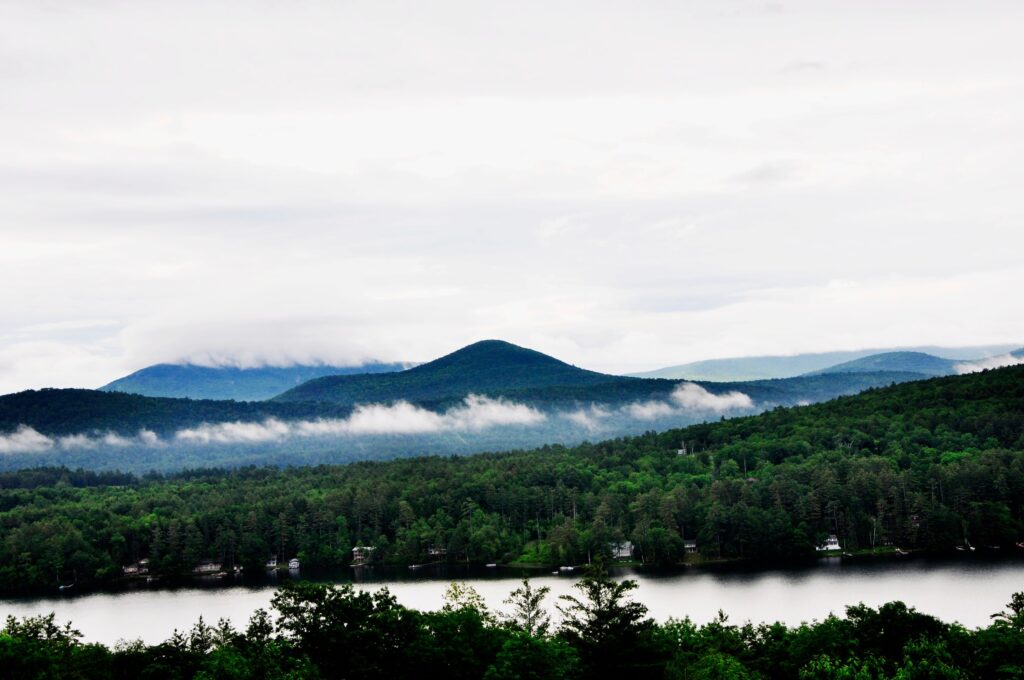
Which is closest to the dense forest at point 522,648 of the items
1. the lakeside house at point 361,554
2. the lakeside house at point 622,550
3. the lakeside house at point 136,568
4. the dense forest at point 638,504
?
the dense forest at point 638,504

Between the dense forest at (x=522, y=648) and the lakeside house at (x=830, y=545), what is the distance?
137ft

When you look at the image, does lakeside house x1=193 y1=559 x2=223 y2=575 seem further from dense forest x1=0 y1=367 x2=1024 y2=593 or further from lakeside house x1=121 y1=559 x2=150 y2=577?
lakeside house x1=121 y1=559 x2=150 y2=577

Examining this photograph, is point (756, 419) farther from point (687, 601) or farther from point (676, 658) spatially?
point (676, 658)

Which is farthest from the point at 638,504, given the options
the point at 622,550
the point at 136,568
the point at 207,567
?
the point at 136,568

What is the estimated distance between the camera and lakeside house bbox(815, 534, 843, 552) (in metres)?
76.1

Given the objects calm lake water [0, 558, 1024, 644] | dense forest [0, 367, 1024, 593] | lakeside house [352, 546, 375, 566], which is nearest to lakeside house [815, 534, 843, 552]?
dense forest [0, 367, 1024, 593]

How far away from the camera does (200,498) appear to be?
10831 centimetres

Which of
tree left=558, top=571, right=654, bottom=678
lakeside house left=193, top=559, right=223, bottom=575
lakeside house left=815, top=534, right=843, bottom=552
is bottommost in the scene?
lakeside house left=193, top=559, right=223, bottom=575

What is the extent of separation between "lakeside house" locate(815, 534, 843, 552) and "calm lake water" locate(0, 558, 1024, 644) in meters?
4.33

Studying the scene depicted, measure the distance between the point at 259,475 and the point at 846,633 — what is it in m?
106

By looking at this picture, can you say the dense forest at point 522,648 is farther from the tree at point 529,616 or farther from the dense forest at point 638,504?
the dense forest at point 638,504

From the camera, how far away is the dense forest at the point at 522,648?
30.1 m

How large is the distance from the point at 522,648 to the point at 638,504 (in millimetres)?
53963

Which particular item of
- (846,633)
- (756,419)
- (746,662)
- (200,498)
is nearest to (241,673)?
(746,662)
